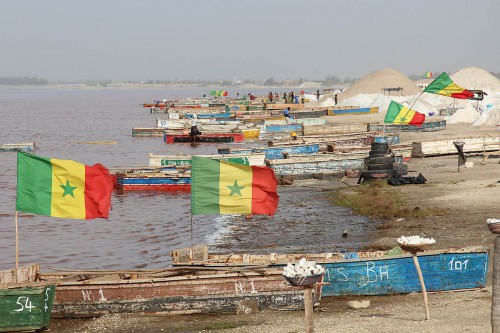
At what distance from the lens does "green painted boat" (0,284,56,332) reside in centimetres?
1844

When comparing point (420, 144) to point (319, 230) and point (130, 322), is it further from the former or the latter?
point (130, 322)

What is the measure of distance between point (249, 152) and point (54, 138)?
151 ft

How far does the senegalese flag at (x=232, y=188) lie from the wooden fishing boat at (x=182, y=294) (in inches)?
61.0

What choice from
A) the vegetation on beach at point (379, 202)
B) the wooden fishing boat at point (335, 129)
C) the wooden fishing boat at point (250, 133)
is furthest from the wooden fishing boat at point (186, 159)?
the wooden fishing boat at point (250, 133)

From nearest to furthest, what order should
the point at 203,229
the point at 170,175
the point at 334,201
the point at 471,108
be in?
the point at 203,229, the point at 334,201, the point at 170,175, the point at 471,108

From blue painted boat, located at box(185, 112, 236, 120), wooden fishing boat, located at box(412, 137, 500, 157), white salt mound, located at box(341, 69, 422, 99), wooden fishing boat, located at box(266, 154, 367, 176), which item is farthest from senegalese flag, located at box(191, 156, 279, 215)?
white salt mound, located at box(341, 69, 422, 99)

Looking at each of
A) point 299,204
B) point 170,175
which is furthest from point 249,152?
point 299,204

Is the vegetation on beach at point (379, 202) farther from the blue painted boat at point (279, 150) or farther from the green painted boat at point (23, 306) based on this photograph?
the green painted boat at point (23, 306)

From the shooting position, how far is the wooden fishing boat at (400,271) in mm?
19500

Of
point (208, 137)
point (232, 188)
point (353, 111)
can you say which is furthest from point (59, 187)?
point (353, 111)

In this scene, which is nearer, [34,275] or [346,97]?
[34,275]

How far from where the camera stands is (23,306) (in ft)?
60.6

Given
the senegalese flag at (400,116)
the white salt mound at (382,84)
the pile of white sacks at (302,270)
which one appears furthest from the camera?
the white salt mound at (382,84)

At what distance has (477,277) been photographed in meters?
19.5
